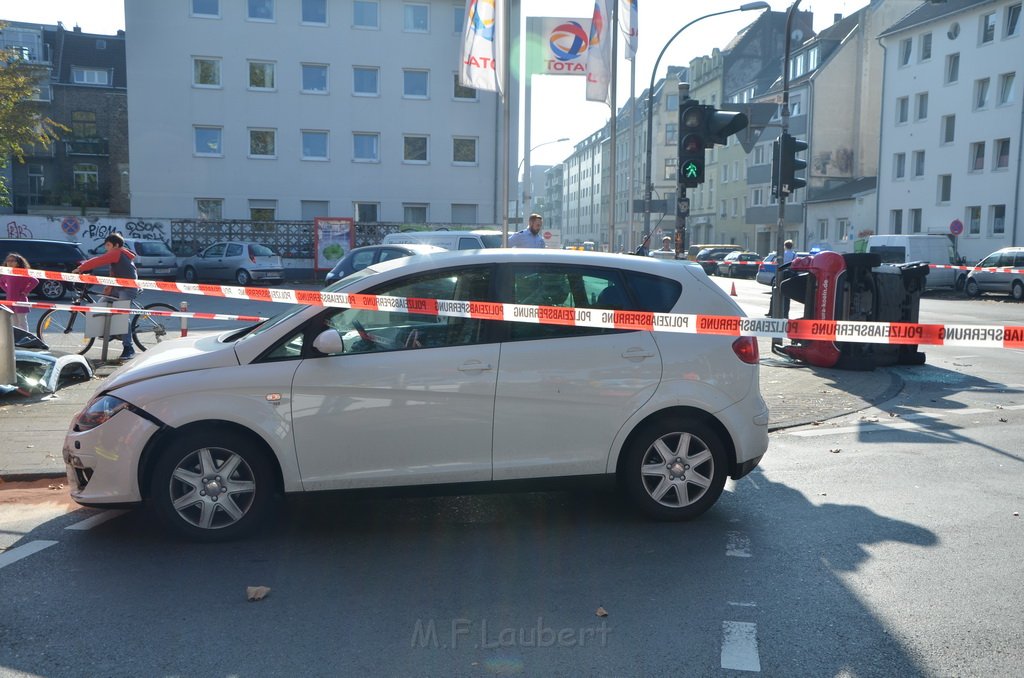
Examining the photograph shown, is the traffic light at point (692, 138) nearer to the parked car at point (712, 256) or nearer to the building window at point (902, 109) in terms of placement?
the parked car at point (712, 256)

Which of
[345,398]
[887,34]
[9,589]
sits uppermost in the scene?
[887,34]

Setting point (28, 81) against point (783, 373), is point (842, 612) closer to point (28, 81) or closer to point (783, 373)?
point (783, 373)

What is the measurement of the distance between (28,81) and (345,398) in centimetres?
2846

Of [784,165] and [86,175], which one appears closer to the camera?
[784,165]

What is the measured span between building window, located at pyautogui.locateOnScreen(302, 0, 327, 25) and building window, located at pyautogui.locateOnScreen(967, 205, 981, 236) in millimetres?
32174

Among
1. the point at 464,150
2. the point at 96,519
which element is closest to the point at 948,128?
the point at 464,150

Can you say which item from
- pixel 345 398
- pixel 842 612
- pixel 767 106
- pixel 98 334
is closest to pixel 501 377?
pixel 345 398

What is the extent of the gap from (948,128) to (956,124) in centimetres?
104

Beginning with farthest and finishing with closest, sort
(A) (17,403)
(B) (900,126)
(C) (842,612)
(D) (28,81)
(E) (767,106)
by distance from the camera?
1. (B) (900,126)
2. (D) (28,81)
3. (E) (767,106)
4. (A) (17,403)
5. (C) (842,612)

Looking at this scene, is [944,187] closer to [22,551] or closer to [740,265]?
[740,265]

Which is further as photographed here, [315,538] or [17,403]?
[17,403]

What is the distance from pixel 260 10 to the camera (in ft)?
140

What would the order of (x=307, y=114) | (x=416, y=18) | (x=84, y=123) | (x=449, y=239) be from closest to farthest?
(x=449, y=239)
(x=307, y=114)
(x=416, y=18)
(x=84, y=123)

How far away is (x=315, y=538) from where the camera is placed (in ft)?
17.7
